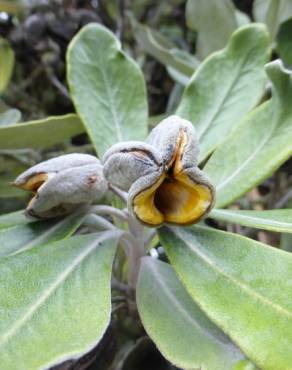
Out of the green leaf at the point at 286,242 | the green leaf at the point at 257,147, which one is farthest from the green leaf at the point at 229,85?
the green leaf at the point at 286,242

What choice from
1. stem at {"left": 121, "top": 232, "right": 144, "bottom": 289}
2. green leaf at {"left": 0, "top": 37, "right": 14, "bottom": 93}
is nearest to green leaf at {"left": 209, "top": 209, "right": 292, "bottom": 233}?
stem at {"left": 121, "top": 232, "right": 144, "bottom": 289}

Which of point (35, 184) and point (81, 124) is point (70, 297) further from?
point (81, 124)

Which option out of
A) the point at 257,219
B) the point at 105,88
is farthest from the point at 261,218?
the point at 105,88

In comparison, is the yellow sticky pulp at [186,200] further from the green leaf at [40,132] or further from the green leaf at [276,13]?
the green leaf at [276,13]

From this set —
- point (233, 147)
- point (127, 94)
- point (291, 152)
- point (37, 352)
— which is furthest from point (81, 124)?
point (37, 352)

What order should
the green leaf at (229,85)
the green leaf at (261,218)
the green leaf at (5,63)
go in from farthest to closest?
the green leaf at (5,63), the green leaf at (229,85), the green leaf at (261,218)

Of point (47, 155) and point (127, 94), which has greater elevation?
point (127, 94)
